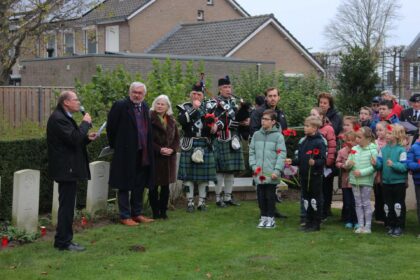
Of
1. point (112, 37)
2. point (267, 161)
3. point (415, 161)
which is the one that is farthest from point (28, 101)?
point (112, 37)

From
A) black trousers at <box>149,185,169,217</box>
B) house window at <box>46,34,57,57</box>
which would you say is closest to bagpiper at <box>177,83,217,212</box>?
black trousers at <box>149,185,169,217</box>

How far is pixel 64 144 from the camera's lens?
7.13 metres

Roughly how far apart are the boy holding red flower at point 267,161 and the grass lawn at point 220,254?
0.32 metres

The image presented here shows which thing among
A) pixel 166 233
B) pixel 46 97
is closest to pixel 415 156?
pixel 166 233

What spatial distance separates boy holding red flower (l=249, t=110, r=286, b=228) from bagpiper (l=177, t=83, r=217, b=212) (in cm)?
107

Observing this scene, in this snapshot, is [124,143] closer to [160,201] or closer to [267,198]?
[160,201]

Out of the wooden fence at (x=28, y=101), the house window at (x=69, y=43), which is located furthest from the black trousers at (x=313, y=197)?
the house window at (x=69, y=43)

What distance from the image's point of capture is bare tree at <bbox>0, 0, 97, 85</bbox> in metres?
17.7

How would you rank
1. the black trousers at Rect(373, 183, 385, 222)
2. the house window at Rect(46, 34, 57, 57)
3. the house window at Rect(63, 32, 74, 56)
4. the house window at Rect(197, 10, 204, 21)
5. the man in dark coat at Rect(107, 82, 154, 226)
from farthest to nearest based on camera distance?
the house window at Rect(197, 10, 204, 21) → the house window at Rect(63, 32, 74, 56) → the house window at Rect(46, 34, 57, 57) → the black trousers at Rect(373, 183, 385, 222) → the man in dark coat at Rect(107, 82, 154, 226)

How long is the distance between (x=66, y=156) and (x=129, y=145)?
1444 mm

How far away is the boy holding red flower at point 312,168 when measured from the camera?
8.38 m

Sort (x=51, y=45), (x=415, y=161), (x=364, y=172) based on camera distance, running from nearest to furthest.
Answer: (x=415, y=161), (x=364, y=172), (x=51, y=45)

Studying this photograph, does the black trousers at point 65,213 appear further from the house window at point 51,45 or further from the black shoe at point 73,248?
the house window at point 51,45

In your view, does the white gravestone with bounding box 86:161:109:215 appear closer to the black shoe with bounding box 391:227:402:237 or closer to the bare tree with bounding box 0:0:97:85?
the black shoe with bounding box 391:227:402:237
